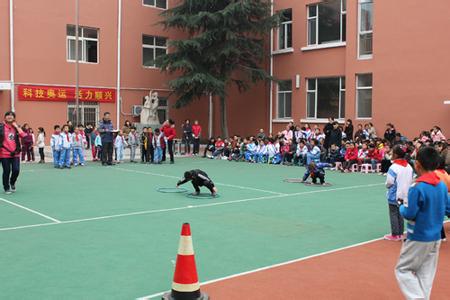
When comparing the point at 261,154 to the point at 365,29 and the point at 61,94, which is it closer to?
the point at 365,29

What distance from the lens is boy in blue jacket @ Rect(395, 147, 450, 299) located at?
452 cm

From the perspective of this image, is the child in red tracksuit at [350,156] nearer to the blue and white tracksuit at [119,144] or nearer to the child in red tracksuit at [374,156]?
the child in red tracksuit at [374,156]

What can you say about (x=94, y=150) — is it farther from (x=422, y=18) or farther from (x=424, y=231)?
(x=424, y=231)

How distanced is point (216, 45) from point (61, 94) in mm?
7961

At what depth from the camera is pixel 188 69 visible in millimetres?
26281

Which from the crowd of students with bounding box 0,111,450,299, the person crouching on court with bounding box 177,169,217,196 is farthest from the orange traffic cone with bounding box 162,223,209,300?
the person crouching on court with bounding box 177,169,217,196

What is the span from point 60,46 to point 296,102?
467 inches

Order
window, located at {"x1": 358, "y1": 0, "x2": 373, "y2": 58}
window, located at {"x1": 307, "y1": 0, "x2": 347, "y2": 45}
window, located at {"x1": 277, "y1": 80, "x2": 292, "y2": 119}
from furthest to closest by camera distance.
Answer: window, located at {"x1": 277, "y1": 80, "x2": 292, "y2": 119}
window, located at {"x1": 307, "y1": 0, "x2": 347, "y2": 45}
window, located at {"x1": 358, "y1": 0, "x2": 373, "y2": 58}

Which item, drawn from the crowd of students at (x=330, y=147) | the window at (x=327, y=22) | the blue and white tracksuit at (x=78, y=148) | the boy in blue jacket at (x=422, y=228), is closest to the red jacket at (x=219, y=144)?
the crowd of students at (x=330, y=147)

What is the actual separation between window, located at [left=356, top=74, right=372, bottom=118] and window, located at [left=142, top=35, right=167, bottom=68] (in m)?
11.3

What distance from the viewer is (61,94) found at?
26.4 metres

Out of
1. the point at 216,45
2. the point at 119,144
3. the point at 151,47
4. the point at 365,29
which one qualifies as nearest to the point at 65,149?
the point at 119,144

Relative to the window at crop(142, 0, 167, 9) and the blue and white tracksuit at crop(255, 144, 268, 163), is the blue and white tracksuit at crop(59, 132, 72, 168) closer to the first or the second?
the blue and white tracksuit at crop(255, 144, 268, 163)

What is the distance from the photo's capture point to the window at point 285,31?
90.3 ft
